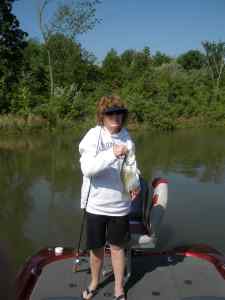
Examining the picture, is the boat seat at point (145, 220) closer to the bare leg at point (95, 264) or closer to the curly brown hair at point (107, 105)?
the bare leg at point (95, 264)

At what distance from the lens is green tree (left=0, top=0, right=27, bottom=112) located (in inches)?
679

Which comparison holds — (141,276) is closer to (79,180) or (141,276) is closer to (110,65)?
(79,180)

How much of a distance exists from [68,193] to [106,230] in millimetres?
3948

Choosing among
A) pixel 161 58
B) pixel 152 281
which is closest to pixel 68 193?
pixel 152 281

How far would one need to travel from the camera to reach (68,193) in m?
6.74

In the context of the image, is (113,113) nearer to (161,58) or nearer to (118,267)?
(118,267)

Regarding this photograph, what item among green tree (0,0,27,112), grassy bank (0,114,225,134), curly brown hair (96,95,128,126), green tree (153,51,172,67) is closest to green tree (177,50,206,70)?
green tree (153,51,172,67)

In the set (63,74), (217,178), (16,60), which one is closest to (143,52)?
(63,74)

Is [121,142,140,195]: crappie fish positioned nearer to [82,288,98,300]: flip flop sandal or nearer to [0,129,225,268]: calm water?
[82,288,98,300]: flip flop sandal

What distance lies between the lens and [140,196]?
12.4 ft

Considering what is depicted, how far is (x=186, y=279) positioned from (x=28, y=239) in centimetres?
231

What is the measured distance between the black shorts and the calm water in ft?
5.17

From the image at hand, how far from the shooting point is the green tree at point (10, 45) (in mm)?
17245

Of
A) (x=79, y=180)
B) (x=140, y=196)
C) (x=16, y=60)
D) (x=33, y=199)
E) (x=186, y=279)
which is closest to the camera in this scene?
(x=186, y=279)
